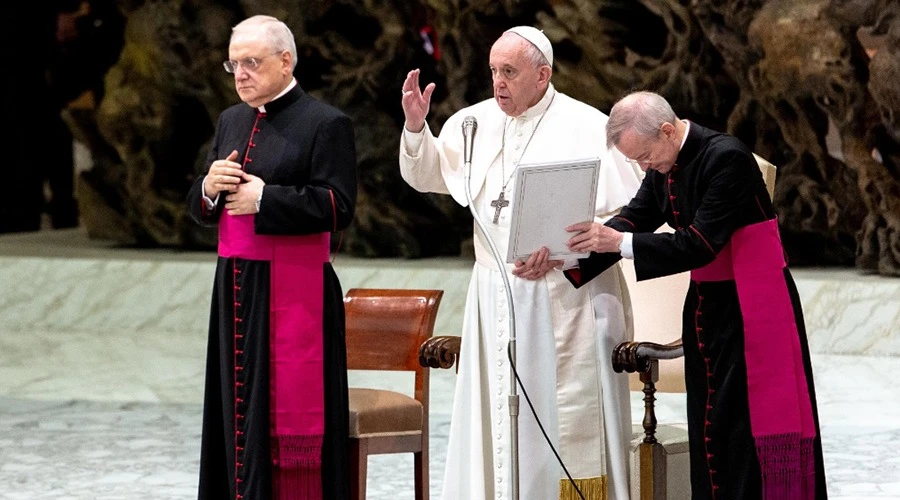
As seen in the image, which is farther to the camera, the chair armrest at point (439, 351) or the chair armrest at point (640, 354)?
the chair armrest at point (439, 351)

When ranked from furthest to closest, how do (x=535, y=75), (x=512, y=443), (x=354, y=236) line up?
(x=354, y=236)
(x=535, y=75)
(x=512, y=443)

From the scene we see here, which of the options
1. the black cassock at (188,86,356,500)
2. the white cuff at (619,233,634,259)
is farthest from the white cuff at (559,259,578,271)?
the black cassock at (188,86,356,500)

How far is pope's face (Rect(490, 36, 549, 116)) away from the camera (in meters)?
5.33

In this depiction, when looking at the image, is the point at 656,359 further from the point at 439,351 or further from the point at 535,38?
the point at 535,38

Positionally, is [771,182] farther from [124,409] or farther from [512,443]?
[124,409]

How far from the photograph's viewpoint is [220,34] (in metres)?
11.7

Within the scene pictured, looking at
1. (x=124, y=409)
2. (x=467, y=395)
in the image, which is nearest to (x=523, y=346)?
(x=467, y=395)

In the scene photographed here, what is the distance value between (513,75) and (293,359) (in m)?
1.22

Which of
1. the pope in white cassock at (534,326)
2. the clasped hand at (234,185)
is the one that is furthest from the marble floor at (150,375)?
the clasped hand at (234,185)

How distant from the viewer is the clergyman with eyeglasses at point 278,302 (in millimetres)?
5273

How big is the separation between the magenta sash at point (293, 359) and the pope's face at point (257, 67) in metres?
0.43

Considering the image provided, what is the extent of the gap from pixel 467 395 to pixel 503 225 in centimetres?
62

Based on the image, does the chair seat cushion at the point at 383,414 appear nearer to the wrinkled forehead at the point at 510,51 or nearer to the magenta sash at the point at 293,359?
the magenta sash at the point at 293,359

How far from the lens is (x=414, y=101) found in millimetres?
5320
